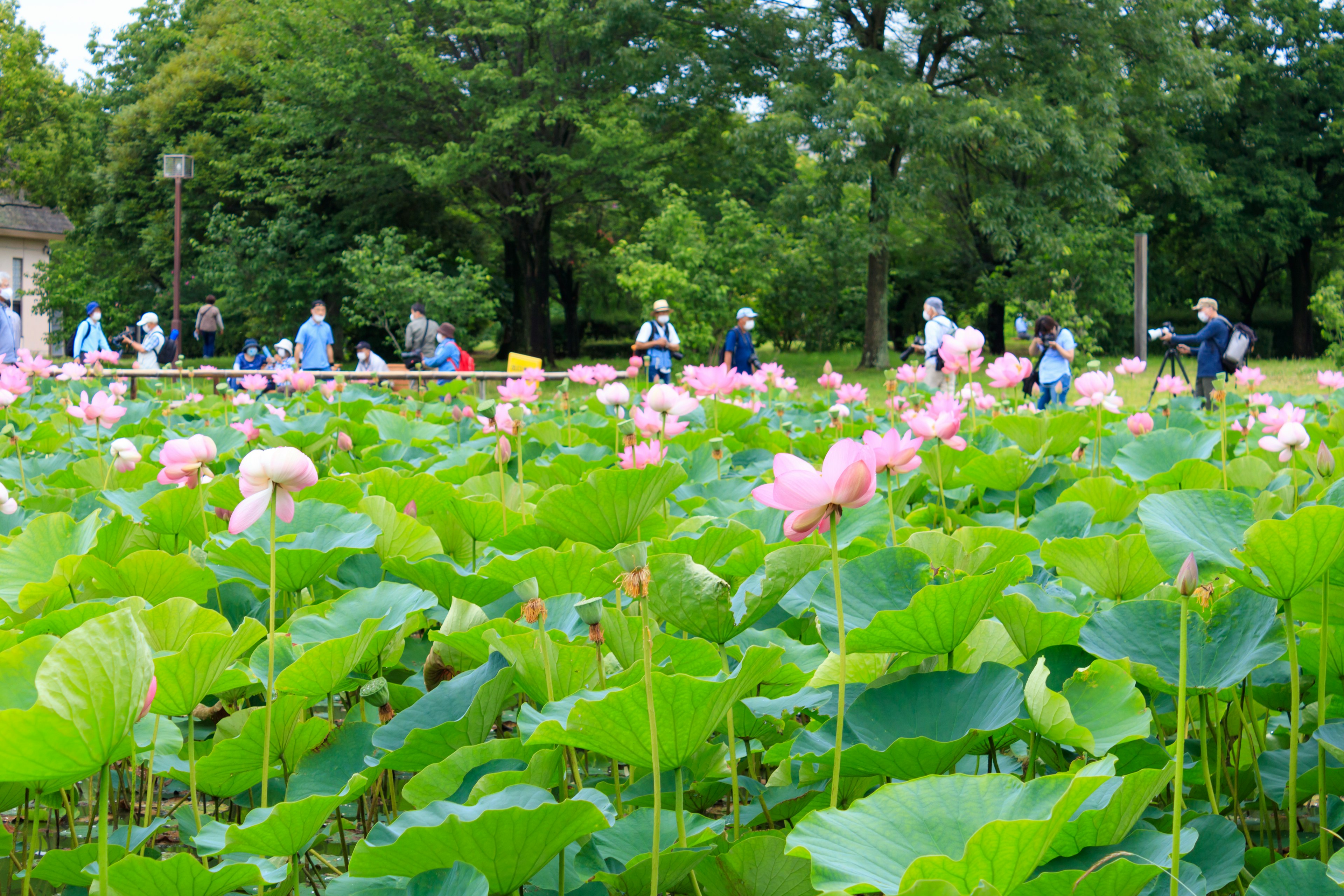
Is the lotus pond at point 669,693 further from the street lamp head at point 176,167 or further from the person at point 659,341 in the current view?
the street lamp head at point 176,167

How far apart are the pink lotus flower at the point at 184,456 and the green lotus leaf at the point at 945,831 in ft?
4.39

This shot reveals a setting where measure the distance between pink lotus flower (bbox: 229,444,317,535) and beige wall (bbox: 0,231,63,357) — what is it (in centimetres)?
3435

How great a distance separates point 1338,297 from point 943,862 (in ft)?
67.1

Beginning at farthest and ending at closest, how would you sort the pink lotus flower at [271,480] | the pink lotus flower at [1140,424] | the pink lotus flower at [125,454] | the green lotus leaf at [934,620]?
1. the pink lotus flower at [1140,424]
2. the pink lotus flower at [125,454]
3. the pink lotus flower at [271,480]
4. the green lotus leaf at [934,620]

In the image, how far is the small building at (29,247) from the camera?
3103 centimetres

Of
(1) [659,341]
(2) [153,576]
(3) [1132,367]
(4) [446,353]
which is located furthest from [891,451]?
(4) [446,353]

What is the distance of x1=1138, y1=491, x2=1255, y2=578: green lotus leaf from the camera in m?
1.37

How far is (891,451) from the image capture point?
1.40m

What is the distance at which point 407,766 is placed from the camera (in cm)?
118

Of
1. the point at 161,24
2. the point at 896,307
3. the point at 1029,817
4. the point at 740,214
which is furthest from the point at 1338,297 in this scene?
the point at 161,24

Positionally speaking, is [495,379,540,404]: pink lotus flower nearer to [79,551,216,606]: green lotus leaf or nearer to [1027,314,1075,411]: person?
[79,551,216,606]: green lotus leaf

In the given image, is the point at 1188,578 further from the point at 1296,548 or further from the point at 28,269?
the point at 28,269

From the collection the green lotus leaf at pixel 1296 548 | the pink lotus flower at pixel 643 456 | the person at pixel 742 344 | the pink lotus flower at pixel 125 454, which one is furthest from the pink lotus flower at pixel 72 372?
the person at pixel 742 344

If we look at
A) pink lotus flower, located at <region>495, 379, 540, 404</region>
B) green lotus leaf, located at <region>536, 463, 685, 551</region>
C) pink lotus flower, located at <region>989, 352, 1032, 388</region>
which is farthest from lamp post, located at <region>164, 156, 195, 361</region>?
green lotus leaf, located at <region>536, 463, 685, 551</region>
